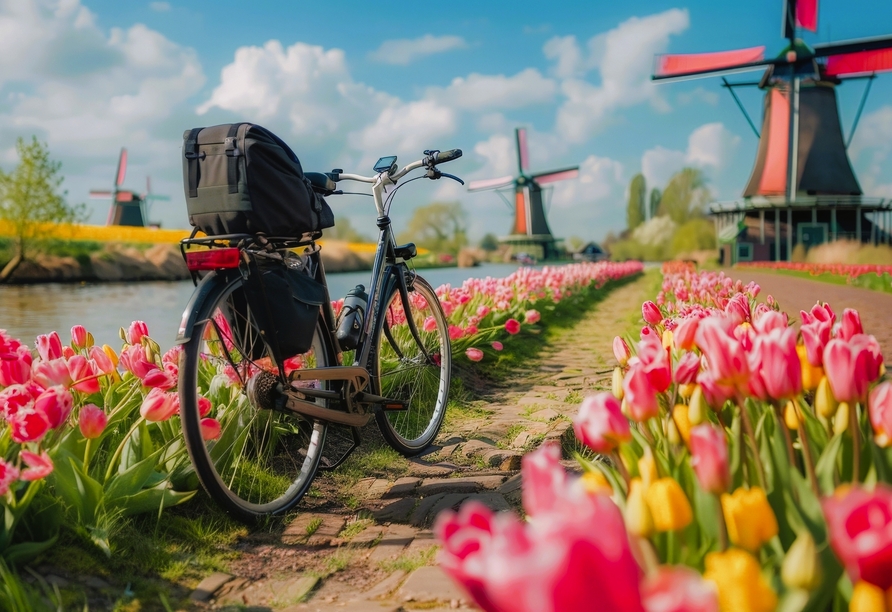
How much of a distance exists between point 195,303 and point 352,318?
1094mm

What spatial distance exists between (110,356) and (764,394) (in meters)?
2.23

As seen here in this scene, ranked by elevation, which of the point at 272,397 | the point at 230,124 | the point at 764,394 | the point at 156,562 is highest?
the point at 230,124

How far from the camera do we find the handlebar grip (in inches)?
131

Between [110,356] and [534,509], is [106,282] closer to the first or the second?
[110,356]

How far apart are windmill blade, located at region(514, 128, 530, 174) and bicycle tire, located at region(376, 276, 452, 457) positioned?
4174 cm

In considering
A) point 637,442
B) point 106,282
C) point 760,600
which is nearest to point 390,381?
point 637,442

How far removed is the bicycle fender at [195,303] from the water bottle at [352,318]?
831 millimetres

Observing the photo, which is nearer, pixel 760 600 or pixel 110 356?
pixel 760 600

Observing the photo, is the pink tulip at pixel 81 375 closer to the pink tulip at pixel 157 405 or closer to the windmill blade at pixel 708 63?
the pink tulip at pixel 157 405

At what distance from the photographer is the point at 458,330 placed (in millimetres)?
5492

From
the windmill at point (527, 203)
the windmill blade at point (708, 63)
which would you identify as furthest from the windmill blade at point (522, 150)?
the windmill blade at point (708, 63)

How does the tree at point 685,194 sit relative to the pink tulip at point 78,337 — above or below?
above

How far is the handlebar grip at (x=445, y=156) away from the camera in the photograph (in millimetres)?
3316

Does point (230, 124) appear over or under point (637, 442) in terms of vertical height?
over
